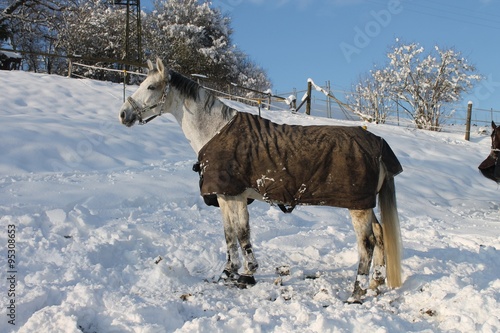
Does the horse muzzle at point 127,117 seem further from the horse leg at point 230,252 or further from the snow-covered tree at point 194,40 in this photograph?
the snow-covered tree at point 194,40

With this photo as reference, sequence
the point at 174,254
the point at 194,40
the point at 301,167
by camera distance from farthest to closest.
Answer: the point at 194,40
the point at 174,254
the point at 301,167

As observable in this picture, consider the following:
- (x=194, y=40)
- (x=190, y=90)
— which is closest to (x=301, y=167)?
(x=190, y=90)

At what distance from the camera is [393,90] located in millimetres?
28281

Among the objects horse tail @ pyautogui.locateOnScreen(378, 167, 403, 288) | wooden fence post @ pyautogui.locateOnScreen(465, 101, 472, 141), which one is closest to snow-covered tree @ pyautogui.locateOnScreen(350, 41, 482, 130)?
wooden fence post @ pyautogui.locateOnScreen(465, 101, 472, 141)

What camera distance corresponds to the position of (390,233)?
3.66 metres

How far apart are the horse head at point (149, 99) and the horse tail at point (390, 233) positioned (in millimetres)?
2154

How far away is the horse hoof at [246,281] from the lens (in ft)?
11.9

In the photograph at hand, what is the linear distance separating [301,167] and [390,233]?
1017mm

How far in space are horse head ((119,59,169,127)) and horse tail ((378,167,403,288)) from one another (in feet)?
7.07

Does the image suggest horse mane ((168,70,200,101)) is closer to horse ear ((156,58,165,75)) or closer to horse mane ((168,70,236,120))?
horse mane ((168,70,236,120))

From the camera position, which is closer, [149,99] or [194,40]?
[149,99]

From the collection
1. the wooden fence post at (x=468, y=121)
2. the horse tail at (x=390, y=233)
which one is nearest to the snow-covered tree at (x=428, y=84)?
the wooden fence post at (x=468, y=121)

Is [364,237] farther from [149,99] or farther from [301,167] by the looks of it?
[149,99]

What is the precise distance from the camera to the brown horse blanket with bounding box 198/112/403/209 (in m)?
3.42
